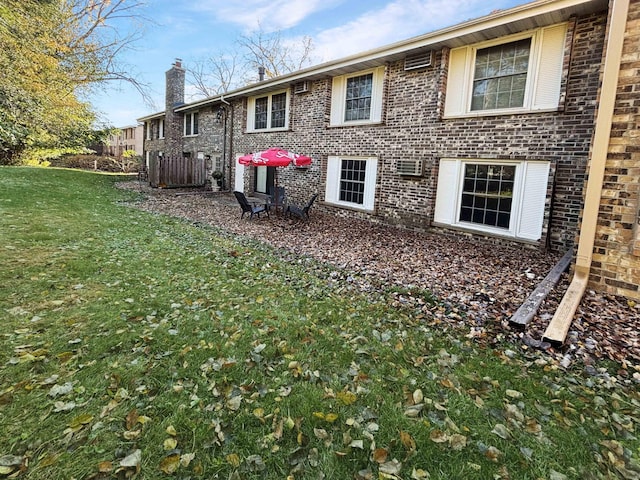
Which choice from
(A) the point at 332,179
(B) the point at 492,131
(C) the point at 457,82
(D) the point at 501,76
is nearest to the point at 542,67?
(D) the point at 501,76

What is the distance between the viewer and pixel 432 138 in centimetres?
879

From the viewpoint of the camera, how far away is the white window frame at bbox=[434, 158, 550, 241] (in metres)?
7.16

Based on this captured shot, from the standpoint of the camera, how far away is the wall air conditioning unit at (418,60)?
8.61 metres

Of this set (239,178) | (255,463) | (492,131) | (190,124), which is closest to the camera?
(255,463)

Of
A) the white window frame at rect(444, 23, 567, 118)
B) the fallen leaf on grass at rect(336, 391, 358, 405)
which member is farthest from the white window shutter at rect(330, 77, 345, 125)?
the fallen leaf on grass at rect(336, 391, 358, 405)

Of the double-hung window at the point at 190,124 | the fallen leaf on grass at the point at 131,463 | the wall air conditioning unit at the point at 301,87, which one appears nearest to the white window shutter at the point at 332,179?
the wall air conditioning unit at the point at 301,87

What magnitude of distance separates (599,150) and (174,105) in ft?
70.6

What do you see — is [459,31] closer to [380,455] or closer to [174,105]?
[380,455]

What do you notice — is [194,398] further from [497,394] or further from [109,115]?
[109,115]

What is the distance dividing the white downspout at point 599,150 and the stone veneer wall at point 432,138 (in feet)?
7.80

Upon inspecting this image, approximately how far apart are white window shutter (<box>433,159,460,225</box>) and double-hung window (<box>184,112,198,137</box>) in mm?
15668

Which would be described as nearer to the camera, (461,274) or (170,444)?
(170,444)

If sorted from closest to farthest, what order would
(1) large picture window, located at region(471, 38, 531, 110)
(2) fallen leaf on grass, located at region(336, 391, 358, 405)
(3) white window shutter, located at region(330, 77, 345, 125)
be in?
(2) fallen leaf on grass, located at region(336, 391, 358, 405), (1) large picture window, located at region(471, 38, 531, 110), (3) white window shutter, located at region(330, 77, 345, 125)

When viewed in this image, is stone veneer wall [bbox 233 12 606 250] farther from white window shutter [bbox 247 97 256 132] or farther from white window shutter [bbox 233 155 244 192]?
white window shutter [bbox 233 155 244 192]
